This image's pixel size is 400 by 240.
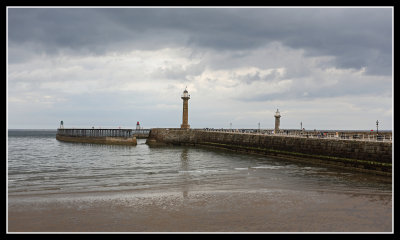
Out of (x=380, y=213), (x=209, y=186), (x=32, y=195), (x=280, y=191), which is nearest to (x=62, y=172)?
(x=32, y=195)

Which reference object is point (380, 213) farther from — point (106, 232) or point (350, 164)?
point (350, 164)

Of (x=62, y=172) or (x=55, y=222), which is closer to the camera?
(x=55, y=222)

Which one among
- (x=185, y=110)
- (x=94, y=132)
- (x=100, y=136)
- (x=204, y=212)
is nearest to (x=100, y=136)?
(x=100, y=136)

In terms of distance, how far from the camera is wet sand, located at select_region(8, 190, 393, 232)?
10.3 metres

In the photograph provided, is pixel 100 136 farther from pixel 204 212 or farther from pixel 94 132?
pixel 204 212

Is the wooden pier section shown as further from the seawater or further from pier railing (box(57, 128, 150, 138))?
the seawater

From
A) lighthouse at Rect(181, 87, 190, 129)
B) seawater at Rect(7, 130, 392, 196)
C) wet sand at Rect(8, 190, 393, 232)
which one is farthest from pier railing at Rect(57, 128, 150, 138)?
wet sand at Rect(8, 190, 393, 232)

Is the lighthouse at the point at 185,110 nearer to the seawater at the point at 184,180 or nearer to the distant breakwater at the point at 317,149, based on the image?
the distant breakwater at the point at 317,149

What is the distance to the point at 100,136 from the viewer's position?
68500 millimetres

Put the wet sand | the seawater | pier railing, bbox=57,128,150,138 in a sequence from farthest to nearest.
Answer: pier railing, bbox=57,128,150,138, the seawater, the wet sand

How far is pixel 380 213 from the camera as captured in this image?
11734 millimetres

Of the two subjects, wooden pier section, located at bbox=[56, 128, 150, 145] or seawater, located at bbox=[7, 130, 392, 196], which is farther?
wooden pier section, located at bbox=[56, 128, 150, 145]

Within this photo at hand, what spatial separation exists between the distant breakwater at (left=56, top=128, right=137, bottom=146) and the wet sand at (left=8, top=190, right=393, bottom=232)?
46026 millimetres
